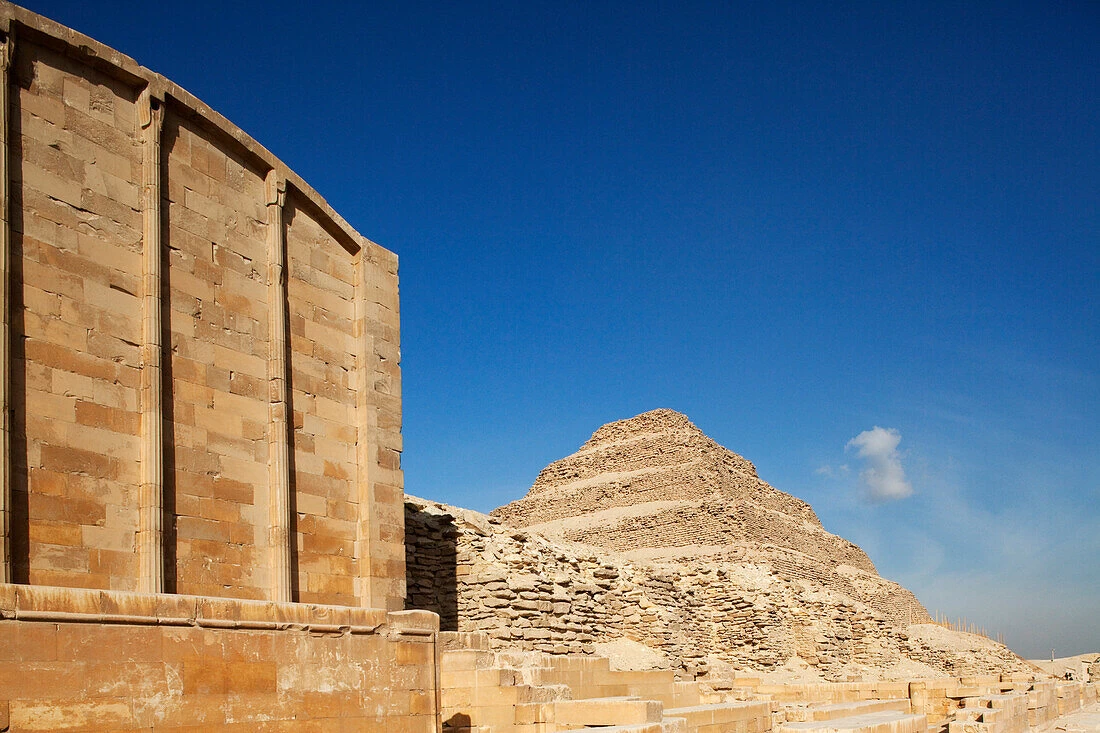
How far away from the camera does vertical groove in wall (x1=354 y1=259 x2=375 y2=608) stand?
12227mm

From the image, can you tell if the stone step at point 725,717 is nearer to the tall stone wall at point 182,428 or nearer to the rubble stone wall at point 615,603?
the tall stone wall at point 182,428

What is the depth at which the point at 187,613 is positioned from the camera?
235 inches

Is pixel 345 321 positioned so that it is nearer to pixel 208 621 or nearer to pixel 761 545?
pixel 208 621

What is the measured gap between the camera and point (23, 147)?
9203 millimetres

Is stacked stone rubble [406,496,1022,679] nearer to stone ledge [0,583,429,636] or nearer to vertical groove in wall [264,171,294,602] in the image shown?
vertical groove in wall [264,171,294,602]

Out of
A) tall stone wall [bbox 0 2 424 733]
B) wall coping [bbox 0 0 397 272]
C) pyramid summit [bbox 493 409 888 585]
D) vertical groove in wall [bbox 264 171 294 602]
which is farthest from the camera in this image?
pyramid summit [bbox 493 409 888 585]

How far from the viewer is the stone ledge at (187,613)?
530 cm

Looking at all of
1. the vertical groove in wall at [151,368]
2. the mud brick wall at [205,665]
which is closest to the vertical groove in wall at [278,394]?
the vertical groove in wall at [151,368]

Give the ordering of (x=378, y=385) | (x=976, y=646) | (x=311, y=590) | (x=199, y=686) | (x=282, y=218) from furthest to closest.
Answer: (x=976, y=646) → (x=378, y=385) → (x=282, y=218) → (x=311, y=590) → (x=199, y=686)

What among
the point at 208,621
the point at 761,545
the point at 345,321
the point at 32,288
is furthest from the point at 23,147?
the point at 761,545

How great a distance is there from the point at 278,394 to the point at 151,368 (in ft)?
5.76

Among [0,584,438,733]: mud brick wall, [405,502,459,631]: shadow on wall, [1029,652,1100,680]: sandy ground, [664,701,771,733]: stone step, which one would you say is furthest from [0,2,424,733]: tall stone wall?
[1029,652,1100,680]: sandy ground

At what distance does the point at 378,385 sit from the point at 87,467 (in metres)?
4.44

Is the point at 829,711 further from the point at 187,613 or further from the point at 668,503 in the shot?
the point at 668,503
